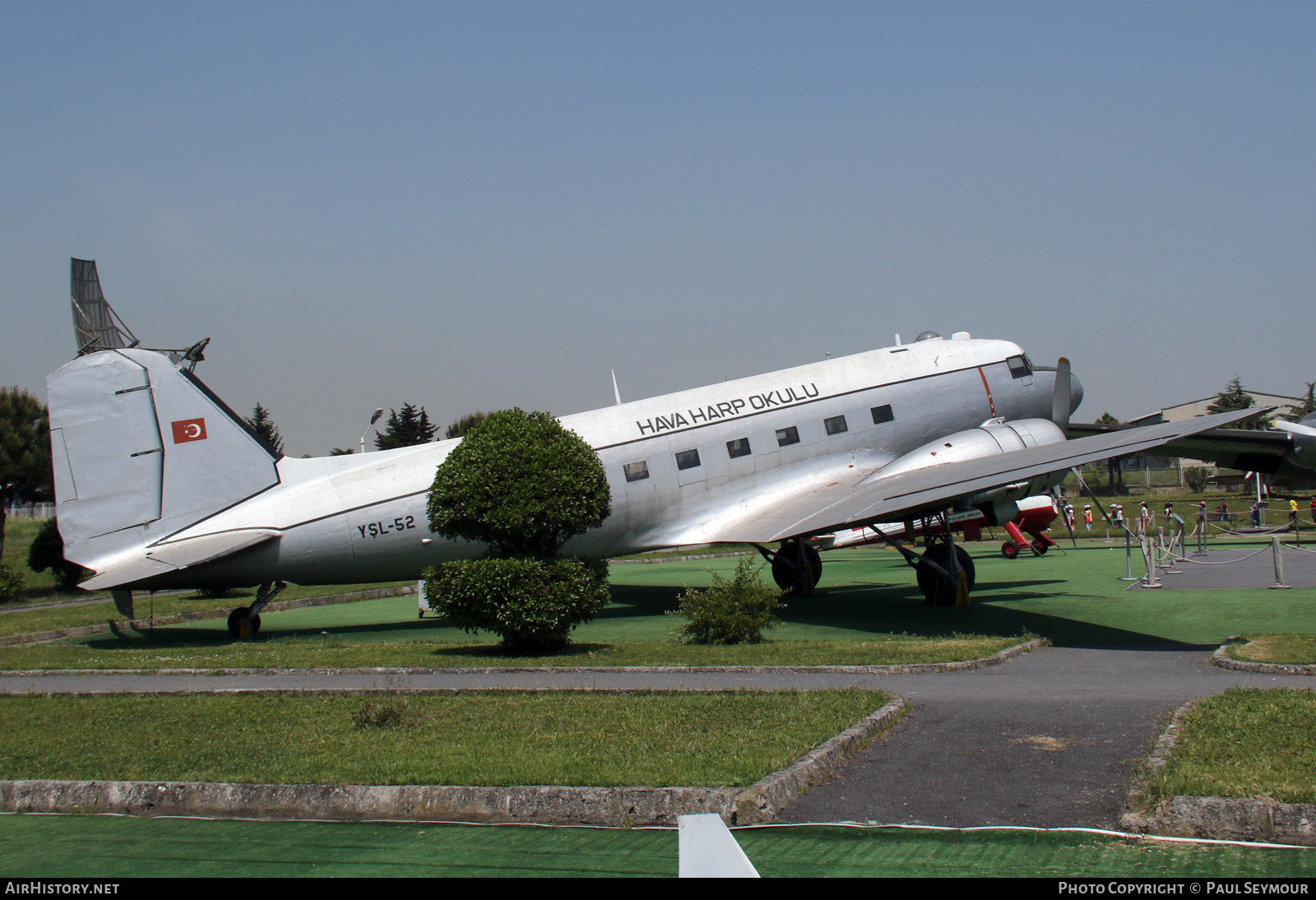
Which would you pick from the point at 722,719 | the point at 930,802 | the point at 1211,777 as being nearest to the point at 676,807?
the point at 930,802

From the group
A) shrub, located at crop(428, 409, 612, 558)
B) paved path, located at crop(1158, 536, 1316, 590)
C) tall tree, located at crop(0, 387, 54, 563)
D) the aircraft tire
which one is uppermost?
tall tree, located at crop(0, 387, 54, 563)

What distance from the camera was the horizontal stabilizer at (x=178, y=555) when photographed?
574 inches

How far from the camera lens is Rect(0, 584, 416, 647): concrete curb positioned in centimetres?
1705

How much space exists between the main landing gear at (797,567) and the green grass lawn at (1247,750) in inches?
491

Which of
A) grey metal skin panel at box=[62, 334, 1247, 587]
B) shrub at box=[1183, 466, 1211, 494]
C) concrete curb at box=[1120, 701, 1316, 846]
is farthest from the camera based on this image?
shrub at box=[1183, 466, 1211, 494]

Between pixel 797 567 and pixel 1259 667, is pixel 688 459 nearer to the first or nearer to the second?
pixel 797 567

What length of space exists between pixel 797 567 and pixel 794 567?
7 cm

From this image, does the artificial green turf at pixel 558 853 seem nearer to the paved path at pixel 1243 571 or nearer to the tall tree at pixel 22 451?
the paved path at pixel 1243 571

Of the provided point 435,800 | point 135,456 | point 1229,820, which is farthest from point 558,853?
point 135,456

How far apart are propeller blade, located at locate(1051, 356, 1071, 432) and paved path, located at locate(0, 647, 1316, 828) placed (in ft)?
29.5

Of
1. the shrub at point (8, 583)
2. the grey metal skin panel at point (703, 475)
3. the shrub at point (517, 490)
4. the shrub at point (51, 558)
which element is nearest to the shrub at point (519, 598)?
the shrub at point (517, 490)

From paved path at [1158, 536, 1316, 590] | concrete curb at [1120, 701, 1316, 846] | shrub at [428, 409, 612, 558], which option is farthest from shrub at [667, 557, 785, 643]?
paved path at [1158, 536, 1316, 590]

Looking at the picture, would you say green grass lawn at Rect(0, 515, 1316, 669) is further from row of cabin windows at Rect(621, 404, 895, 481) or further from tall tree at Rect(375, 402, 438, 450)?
tall tree at Rect(375, 402, 438, 450)

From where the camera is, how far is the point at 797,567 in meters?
20.0
